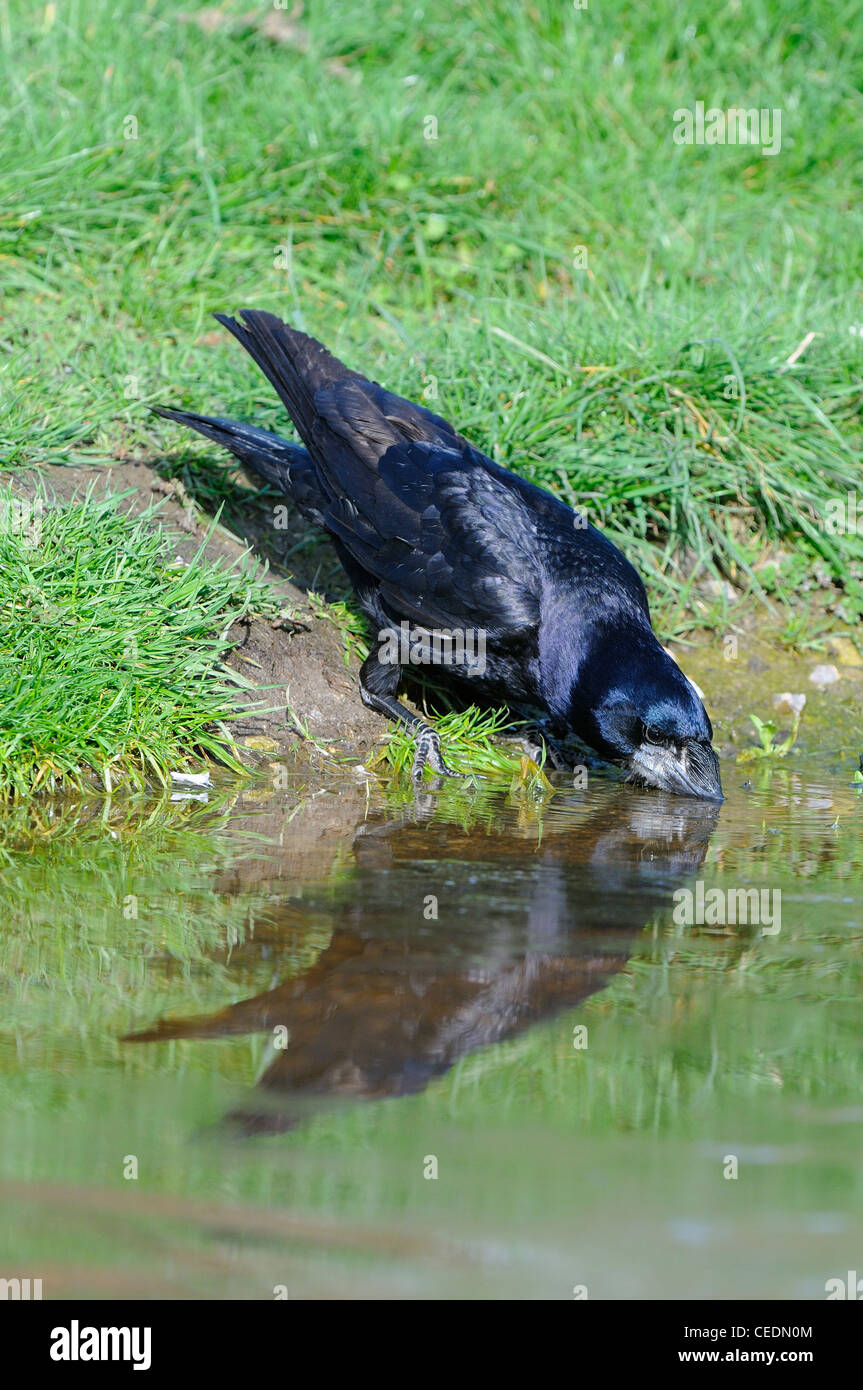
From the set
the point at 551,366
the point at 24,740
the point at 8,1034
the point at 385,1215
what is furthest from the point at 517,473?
the point at 385,1215

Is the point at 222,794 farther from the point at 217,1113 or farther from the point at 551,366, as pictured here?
the point at 551,366

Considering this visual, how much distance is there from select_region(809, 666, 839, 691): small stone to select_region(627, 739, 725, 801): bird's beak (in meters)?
1.29

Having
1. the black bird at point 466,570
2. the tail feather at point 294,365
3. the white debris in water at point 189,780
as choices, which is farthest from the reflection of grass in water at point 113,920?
the tail feather at point 294,365

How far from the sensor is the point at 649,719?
4406mm

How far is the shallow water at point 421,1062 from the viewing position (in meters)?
2.06

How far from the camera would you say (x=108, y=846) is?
148 inches

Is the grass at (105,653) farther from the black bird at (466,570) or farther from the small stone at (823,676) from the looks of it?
the small stone at (823,676)

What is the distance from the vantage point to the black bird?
4.52 m

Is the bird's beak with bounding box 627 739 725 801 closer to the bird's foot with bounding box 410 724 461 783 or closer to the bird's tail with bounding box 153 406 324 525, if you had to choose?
the bird's foot with bounding box 410 724 461 783

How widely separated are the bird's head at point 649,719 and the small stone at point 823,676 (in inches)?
49.8

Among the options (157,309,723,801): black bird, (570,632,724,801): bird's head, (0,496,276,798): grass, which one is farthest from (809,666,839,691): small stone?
(0,496,276,798): grass

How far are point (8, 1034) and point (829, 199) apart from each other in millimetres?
6867

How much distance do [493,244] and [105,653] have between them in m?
3.78

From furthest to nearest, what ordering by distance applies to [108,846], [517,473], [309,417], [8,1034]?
[517,473] → [309,417] → [108,846] → [8,1034]
